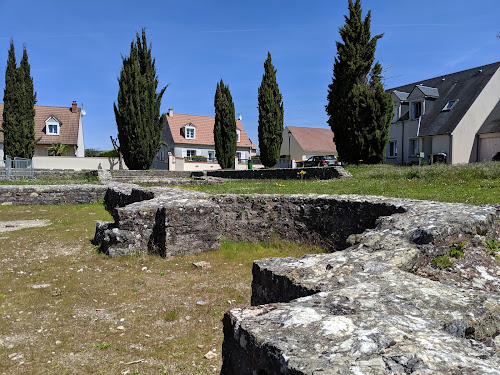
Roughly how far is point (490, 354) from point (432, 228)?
2.44 metres

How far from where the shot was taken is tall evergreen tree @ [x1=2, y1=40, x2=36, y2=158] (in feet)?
104

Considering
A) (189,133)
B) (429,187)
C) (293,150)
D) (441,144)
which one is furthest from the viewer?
(293,150)

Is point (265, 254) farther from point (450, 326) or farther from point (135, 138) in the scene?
point (135, 138)

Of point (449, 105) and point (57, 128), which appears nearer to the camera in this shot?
point (449, 105)

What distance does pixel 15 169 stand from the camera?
22.8m

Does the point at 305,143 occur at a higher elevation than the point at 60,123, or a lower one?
lower

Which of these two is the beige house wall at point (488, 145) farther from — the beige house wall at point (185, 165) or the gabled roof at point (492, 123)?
the beige house wall at point (185, 165)

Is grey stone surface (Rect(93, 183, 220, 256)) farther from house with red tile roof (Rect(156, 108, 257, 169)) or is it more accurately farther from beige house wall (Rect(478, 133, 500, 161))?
house with red tile roof (Rect(156, 108, 257, 169))

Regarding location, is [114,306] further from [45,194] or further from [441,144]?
[441,144]

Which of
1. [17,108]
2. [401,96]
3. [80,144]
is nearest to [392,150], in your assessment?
[401,96]

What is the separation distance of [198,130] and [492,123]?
111ft

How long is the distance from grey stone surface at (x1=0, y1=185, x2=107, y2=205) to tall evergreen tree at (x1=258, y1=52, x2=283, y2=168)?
21227mm

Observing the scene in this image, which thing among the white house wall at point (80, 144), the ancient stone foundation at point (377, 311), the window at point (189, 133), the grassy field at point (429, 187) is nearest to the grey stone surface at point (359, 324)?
the ancient stone foundation at point (377, 311)

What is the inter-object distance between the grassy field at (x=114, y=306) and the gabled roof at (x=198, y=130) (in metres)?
40.6
